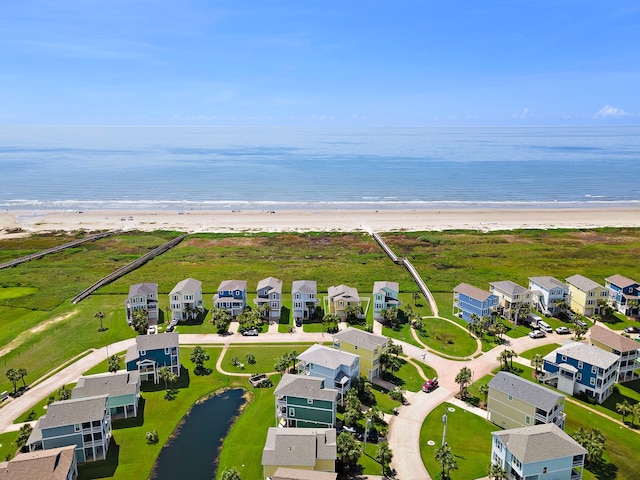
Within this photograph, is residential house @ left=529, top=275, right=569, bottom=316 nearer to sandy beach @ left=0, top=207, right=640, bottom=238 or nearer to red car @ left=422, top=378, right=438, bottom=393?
red car @ left=422, top=378, right=438, bottom=393

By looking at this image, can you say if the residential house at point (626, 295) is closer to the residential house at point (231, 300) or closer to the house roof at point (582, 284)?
the house roof at point (582, 284)

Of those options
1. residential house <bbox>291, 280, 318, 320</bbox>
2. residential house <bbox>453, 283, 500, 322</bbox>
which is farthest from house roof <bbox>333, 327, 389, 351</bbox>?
residential house <bbox>453, 283, 500, 322</bbox>

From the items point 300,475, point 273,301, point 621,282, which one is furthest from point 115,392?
point 621,282

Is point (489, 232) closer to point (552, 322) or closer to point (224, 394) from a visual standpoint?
point (552, 322)

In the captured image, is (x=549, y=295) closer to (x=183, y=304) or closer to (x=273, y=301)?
(x=273, y=301)

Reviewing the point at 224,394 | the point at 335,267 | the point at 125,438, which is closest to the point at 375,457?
the point at 224,394
